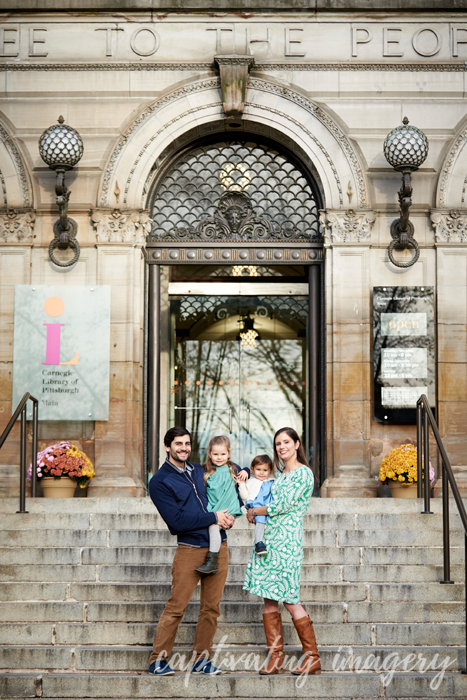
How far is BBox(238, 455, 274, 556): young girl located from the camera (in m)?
6.64

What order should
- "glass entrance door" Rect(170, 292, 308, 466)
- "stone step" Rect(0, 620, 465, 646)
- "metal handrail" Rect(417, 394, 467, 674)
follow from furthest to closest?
"glass entrance door" Rect(170, 292, 308, 466) < "metal handrail" Rect(417, 394, 467, 674) < "stone step" Rect(0, 620, 465, 646)

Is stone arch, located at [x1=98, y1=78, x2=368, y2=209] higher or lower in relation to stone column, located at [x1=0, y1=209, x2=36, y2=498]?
higher

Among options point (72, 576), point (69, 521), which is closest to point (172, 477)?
point (72, 576)

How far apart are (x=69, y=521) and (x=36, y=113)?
6014 mm

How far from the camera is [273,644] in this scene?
6555mm

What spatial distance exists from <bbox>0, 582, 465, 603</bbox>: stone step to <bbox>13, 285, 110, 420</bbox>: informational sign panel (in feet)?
13.6

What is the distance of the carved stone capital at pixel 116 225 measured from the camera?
12.0 metres

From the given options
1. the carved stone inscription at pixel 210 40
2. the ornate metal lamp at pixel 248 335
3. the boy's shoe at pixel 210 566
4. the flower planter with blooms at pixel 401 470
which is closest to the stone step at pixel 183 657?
the boy's shoe at pixel 210 566

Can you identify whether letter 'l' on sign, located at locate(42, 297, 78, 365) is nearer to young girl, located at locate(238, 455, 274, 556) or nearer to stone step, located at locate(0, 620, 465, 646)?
stone step, located at locate(0, 620, 465, 646)

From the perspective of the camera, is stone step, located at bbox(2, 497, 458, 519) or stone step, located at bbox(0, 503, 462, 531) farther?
stone step, located at bbox(2, 497, 458, 519)

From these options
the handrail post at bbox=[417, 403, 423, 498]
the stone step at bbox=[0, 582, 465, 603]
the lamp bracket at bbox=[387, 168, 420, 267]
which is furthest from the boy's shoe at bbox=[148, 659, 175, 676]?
the lamp bracket at bbox=[387, 168, 420, 267]

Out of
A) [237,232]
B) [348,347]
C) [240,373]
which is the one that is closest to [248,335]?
[240,373]

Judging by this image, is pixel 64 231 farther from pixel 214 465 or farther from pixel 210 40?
pixel 214 465

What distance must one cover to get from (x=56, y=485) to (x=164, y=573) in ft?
11.3
